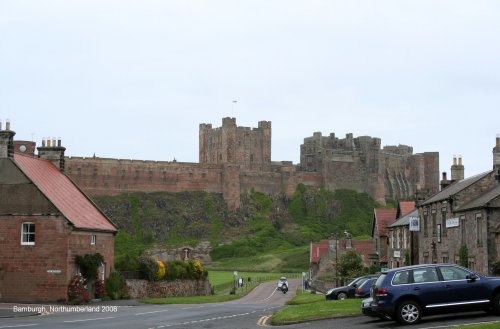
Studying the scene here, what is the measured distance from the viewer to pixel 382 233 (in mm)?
63219

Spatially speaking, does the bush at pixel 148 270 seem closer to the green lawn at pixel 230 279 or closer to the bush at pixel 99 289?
the bush at pixel 99 289

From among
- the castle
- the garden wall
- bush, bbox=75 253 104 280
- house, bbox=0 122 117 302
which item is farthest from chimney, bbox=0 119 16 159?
the castle

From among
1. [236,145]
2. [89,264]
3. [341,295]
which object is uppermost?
[236,145]

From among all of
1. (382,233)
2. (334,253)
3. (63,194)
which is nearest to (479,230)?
(63,194)

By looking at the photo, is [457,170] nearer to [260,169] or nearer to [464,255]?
[464,255]

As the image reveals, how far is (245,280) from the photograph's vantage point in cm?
9119

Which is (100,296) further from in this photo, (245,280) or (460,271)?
(245,280)

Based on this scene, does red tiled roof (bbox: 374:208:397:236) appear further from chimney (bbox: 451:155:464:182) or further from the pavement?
the pavement

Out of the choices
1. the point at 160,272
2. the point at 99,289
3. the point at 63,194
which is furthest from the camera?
the point at 160,272

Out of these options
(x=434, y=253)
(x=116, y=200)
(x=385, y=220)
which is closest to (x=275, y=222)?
(x=116, y=200)

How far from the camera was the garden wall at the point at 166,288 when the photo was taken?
1820 inches

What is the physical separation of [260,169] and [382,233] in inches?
3508

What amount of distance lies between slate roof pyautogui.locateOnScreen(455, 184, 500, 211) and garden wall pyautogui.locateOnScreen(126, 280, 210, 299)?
57.1 feet

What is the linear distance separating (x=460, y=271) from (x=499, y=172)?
67.4ft
